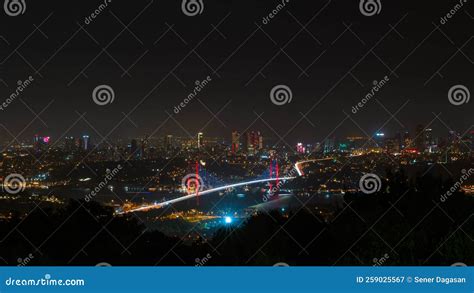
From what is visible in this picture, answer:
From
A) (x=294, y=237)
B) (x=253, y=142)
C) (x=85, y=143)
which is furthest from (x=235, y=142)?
(x=294, y=237)

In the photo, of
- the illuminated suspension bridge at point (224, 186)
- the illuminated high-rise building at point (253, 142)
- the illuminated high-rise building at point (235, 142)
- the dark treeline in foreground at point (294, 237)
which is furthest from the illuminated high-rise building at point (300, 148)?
the dark treeline in foreground at point (294, 237)

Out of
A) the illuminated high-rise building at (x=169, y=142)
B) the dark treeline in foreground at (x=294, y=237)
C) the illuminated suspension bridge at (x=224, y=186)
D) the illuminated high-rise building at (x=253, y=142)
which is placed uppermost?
the illuminated high-rise building at (x=253, y=142)

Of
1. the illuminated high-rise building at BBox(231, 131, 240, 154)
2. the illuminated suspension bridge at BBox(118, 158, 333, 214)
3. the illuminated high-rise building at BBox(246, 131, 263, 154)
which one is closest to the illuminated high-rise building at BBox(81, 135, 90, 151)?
the illuminated suspension bridge at BBox(118, 158, 333, 214)

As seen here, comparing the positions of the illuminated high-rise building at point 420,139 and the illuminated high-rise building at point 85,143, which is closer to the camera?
the illuminated high-rise building at point 85,143

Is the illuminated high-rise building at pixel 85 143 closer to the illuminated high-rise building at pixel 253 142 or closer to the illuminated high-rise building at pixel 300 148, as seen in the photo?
the illuminated high-rise building at pixel 253 142

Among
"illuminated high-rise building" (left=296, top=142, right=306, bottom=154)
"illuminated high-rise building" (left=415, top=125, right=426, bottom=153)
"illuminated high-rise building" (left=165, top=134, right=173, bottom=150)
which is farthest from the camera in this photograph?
"illuminated high-rise building" (left=415, top=125, right=426, bottom=153)

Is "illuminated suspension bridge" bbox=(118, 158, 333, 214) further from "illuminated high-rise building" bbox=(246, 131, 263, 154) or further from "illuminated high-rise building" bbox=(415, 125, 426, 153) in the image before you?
"illuminated high-rise building" bbox=(415, 125, 426, 153)

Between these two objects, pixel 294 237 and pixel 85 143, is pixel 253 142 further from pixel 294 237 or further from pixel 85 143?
pixel 294 237

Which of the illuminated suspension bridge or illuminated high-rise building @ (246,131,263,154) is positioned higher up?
illuminated high-rise building @ (246,131,263,154)
